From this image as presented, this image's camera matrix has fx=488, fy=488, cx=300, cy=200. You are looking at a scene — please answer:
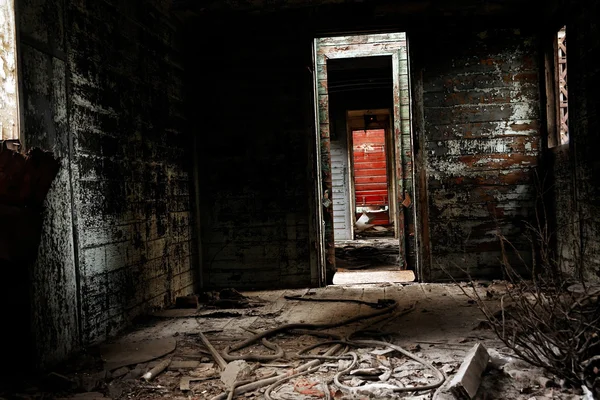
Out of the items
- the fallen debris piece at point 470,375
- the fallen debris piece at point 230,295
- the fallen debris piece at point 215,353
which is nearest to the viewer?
the fallen debris piece at point 470,375

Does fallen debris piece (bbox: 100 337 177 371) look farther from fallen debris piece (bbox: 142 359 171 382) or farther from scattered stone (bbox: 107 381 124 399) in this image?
scattered stone (bbox: 107 381 124 399)

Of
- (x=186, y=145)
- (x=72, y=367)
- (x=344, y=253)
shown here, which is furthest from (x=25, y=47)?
(x=344, y=253)

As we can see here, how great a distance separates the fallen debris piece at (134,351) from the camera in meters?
3.32

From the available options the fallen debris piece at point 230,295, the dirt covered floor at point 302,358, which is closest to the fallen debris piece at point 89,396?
the dirt covered floor at point 302,358

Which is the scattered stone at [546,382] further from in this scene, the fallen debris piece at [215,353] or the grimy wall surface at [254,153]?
the grimy wall surface at [254,153]

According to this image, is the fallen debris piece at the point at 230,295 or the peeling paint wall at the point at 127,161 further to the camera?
the fallen debris piece at the point at 230,295

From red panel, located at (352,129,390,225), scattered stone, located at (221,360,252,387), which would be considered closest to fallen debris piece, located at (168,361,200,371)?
scattered stone, located at (221,360,252,387)

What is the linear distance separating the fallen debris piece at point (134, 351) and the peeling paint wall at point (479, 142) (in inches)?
135

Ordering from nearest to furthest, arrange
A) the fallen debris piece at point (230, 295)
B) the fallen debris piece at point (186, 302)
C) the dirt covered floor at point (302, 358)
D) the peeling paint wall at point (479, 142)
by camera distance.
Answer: the dirt covered floor at point (302, 358) → the fallen debris piece at point (186, 302) → the fallen debris piece at point (230, 295) → the peeling paint wall at point (479, 142)

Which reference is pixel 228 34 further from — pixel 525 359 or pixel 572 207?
pixel 525 359

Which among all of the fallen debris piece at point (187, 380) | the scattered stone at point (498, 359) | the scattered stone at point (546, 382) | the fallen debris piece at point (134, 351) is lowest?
the fallen debris piece at point (187, 380)

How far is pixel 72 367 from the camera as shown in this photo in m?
3.22

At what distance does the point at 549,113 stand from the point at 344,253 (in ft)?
14.8

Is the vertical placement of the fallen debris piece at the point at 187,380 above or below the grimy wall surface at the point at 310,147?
below
